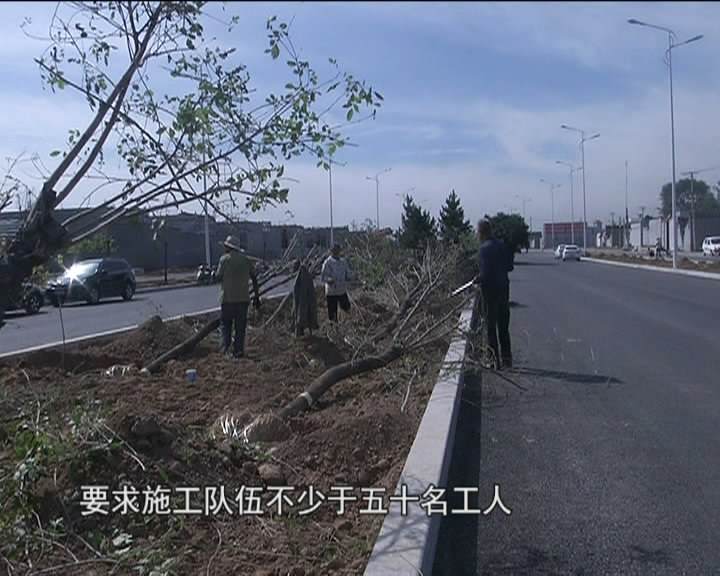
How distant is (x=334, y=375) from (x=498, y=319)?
2.94 m

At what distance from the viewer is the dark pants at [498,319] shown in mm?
10547

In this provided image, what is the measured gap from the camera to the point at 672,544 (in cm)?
478

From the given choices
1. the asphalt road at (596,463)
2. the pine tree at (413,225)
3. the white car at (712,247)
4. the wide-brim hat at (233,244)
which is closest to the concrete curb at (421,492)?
the asphalt road at (596,463)

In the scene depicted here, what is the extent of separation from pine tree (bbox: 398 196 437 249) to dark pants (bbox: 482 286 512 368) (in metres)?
16.5

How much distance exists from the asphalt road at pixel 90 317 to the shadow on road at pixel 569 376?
659 centimetres

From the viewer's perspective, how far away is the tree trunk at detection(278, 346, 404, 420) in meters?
7.50

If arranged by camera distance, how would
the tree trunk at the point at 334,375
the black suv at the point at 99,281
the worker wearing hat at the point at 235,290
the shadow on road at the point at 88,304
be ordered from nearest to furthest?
the tree trunk at the point at 334,375 → the worker wearing hat at the point at 235,290 → the shadow on road at the point at 88,304 → the black suv at the point at 99,281

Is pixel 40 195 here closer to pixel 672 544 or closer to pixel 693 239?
pixel 672 544

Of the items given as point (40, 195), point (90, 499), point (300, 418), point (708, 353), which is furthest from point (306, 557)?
point (708, 353)

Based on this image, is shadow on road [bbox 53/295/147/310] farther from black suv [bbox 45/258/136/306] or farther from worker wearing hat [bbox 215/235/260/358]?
worker wearing hat [bbox 215/235/260/358]

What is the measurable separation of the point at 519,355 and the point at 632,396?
334 cm

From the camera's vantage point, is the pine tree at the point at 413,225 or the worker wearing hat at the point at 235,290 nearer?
the worker wearing hat at the point at 235,290

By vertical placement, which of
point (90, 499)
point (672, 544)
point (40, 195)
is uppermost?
point (40, 195)

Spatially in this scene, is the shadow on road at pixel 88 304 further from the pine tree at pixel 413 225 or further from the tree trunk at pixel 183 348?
the tree trunk at pixel 183 348
